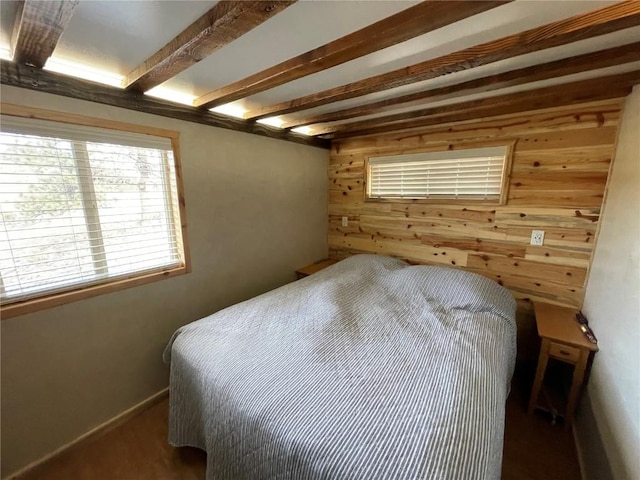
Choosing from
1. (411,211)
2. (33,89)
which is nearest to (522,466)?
(411,211)

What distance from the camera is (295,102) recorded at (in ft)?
5.64

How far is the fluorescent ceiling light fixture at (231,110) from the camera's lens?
74.3 inches

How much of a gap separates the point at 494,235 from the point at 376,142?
137 centimetres

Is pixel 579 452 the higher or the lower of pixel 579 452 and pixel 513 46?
the lower

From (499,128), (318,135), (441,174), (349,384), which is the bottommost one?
(349,384)

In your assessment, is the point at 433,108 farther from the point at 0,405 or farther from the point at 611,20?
the point at 0,405

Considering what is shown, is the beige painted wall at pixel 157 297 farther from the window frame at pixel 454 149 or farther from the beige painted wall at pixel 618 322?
the beige painted wall at pixel 618 322

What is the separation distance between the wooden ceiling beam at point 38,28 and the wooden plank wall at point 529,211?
89.2 inches

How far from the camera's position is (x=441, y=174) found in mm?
2264

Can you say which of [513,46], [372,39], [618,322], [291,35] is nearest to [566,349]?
[618,322]

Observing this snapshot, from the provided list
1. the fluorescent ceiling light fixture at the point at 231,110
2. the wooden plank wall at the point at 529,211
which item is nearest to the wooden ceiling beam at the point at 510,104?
the wooden plank wall at the point at 529,211

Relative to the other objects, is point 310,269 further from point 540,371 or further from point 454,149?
point 540,371

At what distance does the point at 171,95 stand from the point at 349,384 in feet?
6.52

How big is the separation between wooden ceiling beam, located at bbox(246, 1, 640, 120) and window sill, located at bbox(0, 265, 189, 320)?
5.31ft
